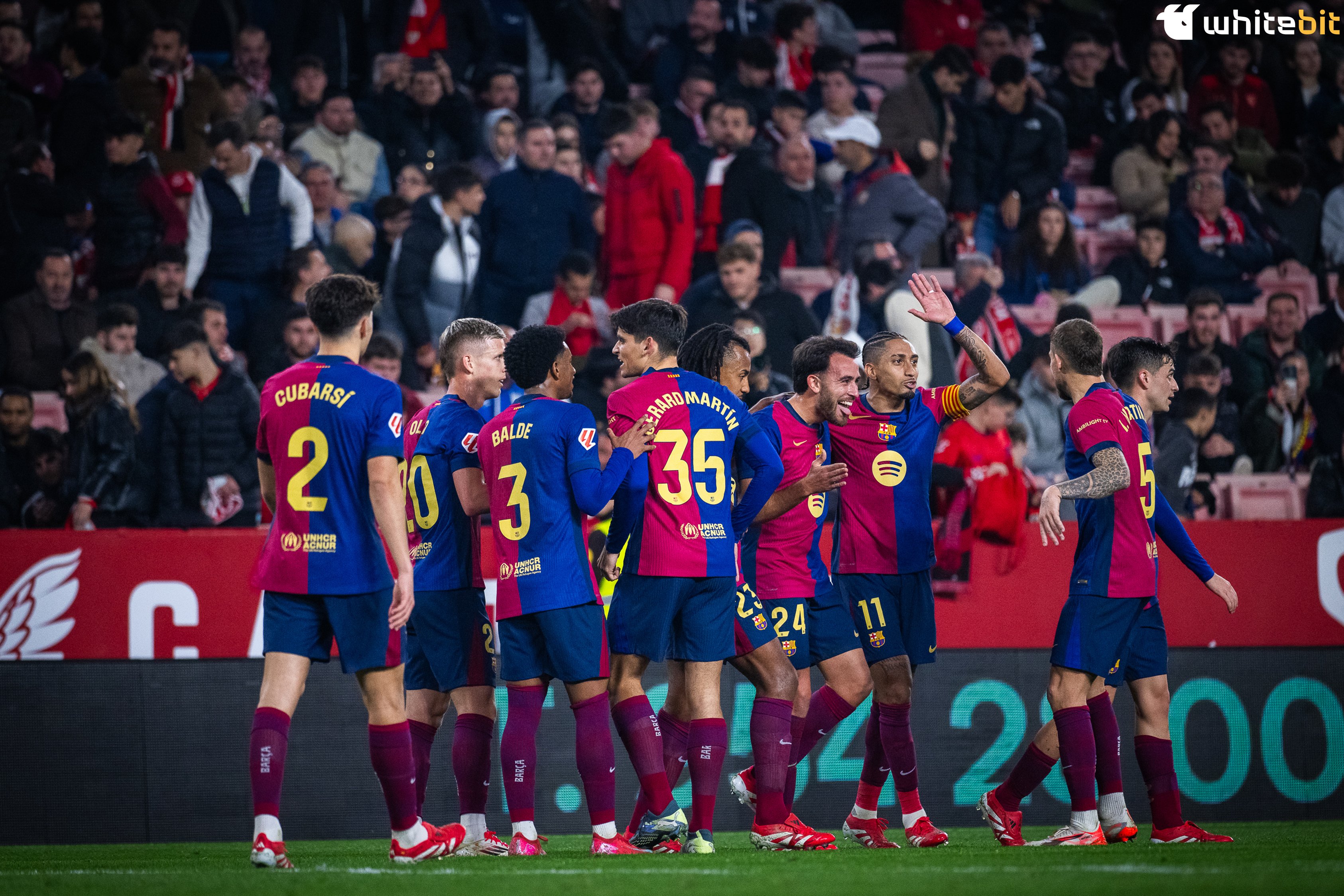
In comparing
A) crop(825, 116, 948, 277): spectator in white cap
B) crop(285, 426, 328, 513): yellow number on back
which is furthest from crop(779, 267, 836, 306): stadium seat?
crop(285, 426, 328, 513): yellow number on back

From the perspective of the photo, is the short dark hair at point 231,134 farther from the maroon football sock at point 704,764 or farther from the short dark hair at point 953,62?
the maroon football sock at point 704,764

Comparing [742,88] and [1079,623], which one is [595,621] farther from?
[742,88]

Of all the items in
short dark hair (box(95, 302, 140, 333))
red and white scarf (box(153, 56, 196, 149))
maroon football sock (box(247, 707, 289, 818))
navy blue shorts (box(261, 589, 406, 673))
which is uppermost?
red and white scarf (box(153, 56, 196, 149))

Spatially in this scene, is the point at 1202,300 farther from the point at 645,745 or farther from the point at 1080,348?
the point at 645,745

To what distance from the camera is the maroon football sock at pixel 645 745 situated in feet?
20.2

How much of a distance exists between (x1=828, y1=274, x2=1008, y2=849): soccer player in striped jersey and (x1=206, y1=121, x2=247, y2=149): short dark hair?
6754 millimetres

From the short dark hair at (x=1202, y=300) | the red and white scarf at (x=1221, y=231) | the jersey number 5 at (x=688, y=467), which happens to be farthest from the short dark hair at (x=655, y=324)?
the red and white scarf at (x=1221, y=231)

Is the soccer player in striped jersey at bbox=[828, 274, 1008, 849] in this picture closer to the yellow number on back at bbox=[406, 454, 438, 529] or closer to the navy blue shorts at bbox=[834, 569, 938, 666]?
the navy blue shorts at bbox=[834, 569, 938, 666]

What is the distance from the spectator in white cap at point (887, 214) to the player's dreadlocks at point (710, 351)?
5885 mm

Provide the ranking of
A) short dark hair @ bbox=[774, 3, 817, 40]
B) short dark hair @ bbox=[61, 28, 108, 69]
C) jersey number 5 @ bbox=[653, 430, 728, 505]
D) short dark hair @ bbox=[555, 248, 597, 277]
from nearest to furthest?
jersey number 5 @ bbox=[653, 430, 728, 505], short dark hair @ bbox=[555, 248, 597, 277], short dark hair @ bbox=[61, 28, 108, 69], short dark hair @ bbox=[774, 3, 817, 40]

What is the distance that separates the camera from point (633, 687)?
629cm

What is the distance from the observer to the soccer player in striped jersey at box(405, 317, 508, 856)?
654cm

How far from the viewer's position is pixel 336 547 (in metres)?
5.68

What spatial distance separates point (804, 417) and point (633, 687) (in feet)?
5.67
